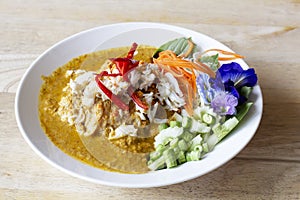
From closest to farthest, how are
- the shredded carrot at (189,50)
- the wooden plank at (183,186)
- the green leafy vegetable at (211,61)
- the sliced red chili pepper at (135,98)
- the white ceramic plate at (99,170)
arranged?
1. the white ceramic plate at (99,170)
2. the wooden plank at (183,186)
3. the sliced red chili pepper at (135,98)
4. the green leafy vegetable at (211,61)
5. the shredded carrot at (189,50)

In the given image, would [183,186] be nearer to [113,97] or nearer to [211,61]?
[113,97]

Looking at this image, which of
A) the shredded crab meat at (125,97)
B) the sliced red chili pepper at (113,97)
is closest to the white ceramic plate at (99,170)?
the shredded crab meat at (125,97)

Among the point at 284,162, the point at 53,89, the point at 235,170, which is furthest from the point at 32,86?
the point at 284,162

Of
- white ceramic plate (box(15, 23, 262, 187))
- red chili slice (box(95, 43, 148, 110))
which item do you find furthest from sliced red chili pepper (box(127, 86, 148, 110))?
white ceramic plate (box(15, 23, 262, 187))

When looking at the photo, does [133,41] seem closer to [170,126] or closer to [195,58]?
[195,58]

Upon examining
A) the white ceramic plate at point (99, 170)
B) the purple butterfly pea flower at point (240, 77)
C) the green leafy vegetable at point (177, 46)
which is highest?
the purple butterfly pea flower at point (240, 77)

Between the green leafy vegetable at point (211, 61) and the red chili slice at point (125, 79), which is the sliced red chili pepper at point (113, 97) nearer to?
the red chili slice at point (125, 79)

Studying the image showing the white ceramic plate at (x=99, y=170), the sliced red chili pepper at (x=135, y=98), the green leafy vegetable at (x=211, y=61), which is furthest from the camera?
the green leafy vegetable at (x=211, y=61)

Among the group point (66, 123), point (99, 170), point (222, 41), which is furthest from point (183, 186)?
point (222, 41)
